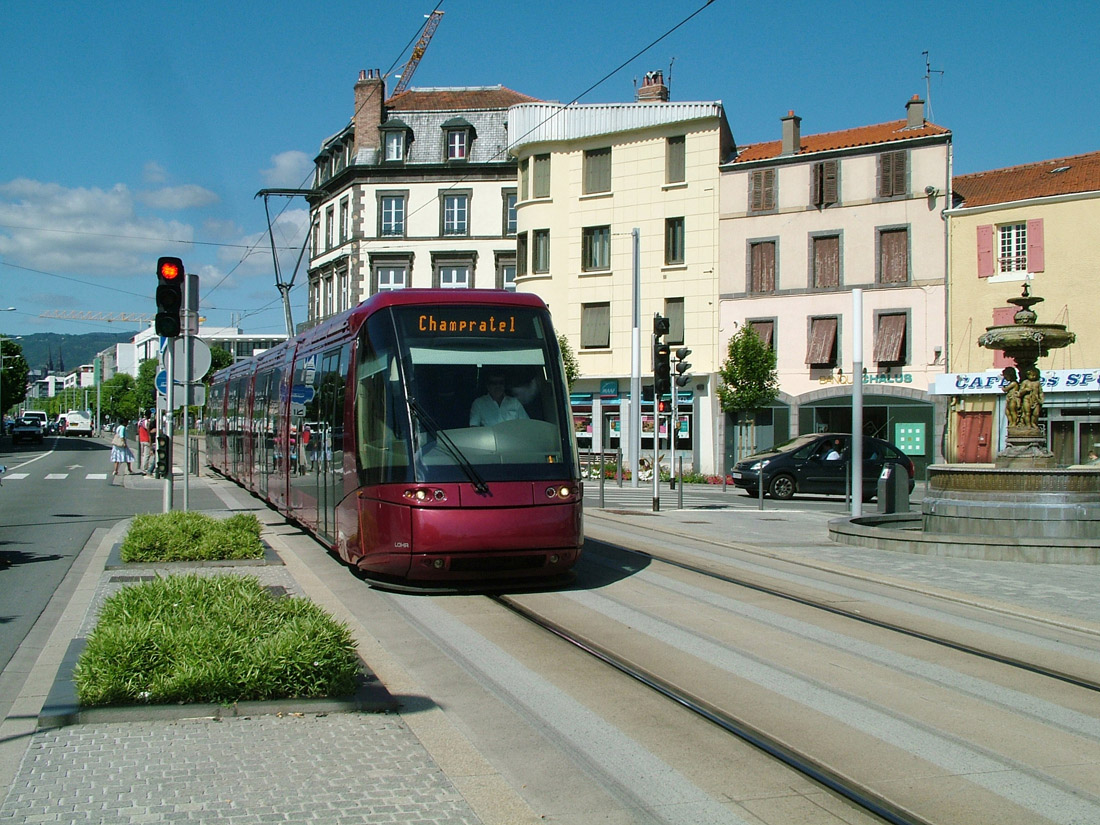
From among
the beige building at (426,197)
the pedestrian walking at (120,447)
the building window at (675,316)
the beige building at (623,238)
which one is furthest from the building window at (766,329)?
the pedestrian walking at (120,447)

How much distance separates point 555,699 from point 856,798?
2.15 meters

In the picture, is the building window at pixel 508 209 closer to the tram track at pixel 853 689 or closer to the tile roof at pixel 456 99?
the tile roof at pixel 456 99

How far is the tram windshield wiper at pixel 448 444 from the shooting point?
9.69m

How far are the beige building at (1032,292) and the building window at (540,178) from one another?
1535 centimetres

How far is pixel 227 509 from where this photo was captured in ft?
67.2

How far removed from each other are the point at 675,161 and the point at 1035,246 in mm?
12947

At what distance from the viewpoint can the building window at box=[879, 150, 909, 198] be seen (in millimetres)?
36250

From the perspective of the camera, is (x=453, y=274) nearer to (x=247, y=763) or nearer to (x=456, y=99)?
(x=456, y=99)

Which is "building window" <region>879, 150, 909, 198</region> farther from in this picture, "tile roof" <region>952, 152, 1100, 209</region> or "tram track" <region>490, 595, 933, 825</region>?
"tram track" <region>490, 595, 933, 825</region>

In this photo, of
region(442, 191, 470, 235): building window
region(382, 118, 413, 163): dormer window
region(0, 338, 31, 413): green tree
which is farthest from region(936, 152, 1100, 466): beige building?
region(0, 338, 31, 413): green tree

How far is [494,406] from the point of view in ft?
33.0

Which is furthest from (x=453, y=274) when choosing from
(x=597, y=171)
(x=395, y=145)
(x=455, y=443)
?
(x=455, y=443)

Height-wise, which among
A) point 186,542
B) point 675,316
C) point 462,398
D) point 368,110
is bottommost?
point 186,542

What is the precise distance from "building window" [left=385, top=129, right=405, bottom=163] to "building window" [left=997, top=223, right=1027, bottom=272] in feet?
93.9
